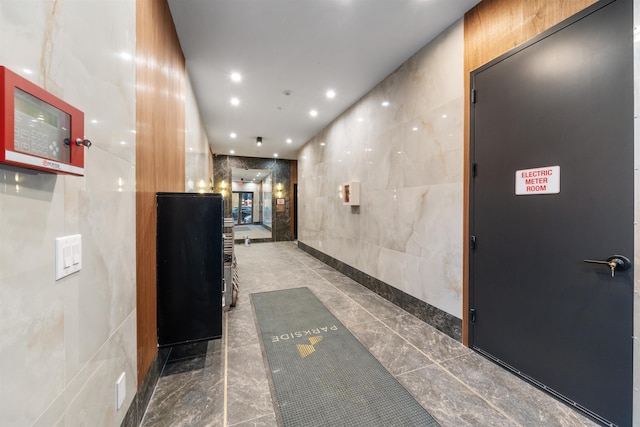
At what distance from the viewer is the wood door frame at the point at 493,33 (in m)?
1.93

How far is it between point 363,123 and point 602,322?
3818mm

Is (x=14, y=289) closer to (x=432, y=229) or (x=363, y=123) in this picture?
(x=432, y=229)

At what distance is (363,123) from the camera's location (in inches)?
177

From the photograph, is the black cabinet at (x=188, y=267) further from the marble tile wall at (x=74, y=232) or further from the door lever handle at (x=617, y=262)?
the door lever handle at (x=617, y=262)

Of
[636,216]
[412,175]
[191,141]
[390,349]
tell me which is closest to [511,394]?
[390,349]

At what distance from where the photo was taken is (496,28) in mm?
2297

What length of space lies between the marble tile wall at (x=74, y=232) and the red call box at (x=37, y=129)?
0.23ft

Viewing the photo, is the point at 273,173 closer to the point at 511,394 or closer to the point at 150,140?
the point at 150,140

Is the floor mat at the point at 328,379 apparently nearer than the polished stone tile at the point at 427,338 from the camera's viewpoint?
Yes

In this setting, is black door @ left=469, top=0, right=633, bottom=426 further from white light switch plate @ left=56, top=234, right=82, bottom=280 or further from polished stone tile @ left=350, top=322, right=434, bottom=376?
white light switch plate @ left=56, top=234, right=82, bottom=280

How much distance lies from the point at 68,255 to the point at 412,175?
3224mm

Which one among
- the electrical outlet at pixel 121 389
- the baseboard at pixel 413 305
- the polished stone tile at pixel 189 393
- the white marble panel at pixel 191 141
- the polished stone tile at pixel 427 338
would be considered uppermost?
the white marble panel at pixel 191 141

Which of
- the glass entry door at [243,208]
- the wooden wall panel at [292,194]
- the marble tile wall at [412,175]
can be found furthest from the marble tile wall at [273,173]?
the marble tile wall at [412,175]

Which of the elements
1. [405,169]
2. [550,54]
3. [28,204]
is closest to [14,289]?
[28,204]
